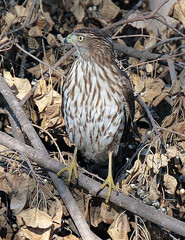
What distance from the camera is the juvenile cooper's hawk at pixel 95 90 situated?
3.95 meters

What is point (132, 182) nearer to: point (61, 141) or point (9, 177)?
point (9, 177)

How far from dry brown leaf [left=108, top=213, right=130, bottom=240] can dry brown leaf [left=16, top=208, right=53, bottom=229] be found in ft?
1.83

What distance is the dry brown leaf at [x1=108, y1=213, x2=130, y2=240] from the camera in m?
3.61

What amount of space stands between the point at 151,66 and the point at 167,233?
5.12 feet

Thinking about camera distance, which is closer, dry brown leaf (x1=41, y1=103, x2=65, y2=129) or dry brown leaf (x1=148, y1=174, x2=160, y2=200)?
dry brown leaf (x1=148, y1=174, x2=160, y2=200)

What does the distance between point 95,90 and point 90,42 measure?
1.36 ft

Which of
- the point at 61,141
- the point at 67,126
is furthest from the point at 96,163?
the point at 67,126

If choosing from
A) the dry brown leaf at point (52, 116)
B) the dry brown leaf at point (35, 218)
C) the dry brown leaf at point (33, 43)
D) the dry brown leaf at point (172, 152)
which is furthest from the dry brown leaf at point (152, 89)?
the dry brown leaf at point (35, 218)

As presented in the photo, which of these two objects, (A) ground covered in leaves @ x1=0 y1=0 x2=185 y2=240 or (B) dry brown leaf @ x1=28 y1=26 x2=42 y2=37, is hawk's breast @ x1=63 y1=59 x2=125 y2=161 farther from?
(B) dry brown leaf @ x1=28 y1=26 x2=42 y2=37

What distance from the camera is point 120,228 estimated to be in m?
3.66

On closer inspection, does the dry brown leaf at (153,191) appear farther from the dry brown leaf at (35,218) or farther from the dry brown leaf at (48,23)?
the dry brown leaf at (48,23)

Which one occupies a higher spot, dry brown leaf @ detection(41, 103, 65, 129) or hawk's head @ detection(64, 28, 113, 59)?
hawk's head @ detection(64, 28, 113, 59)

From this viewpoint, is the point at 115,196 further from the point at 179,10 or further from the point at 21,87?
the point at 179,10

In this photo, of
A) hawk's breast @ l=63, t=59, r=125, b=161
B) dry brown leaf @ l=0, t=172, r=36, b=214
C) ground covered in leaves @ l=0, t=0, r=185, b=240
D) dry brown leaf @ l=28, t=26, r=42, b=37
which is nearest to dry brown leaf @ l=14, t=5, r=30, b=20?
ground covered in leaves @ l=0, t=0, r=185, b=240
